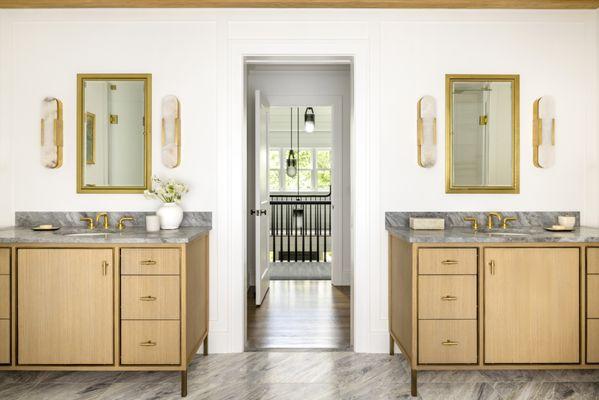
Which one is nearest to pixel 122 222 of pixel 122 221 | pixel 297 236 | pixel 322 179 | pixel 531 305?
pixel 122 221

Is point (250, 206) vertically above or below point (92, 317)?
above

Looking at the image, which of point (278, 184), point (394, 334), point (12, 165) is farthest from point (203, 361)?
point (278, 184)

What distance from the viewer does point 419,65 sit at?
341cm

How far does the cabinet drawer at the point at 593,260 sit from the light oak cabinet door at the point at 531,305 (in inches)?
2.6

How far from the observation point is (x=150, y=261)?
2.71m

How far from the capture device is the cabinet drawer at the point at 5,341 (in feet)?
8.99

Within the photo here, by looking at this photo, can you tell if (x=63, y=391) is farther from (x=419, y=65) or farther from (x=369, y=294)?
(x=419, y=65)

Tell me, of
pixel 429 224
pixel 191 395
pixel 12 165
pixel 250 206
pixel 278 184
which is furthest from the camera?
pixel 278 184

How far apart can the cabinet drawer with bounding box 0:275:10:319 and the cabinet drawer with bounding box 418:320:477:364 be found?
7.97 feet

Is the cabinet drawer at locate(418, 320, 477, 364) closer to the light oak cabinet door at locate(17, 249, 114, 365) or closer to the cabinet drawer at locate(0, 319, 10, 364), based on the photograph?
the light oak cabinet door at locate(17, 249, 114, 365)

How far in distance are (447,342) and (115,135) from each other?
105 inches

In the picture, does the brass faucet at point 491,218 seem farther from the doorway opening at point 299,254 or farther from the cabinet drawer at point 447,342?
the doorway opening at point 299,254

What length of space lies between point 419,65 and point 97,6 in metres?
2.37

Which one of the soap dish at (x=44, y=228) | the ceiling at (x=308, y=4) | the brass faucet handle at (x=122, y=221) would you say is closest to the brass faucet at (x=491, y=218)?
the ceiling at (x=308, y=4)
